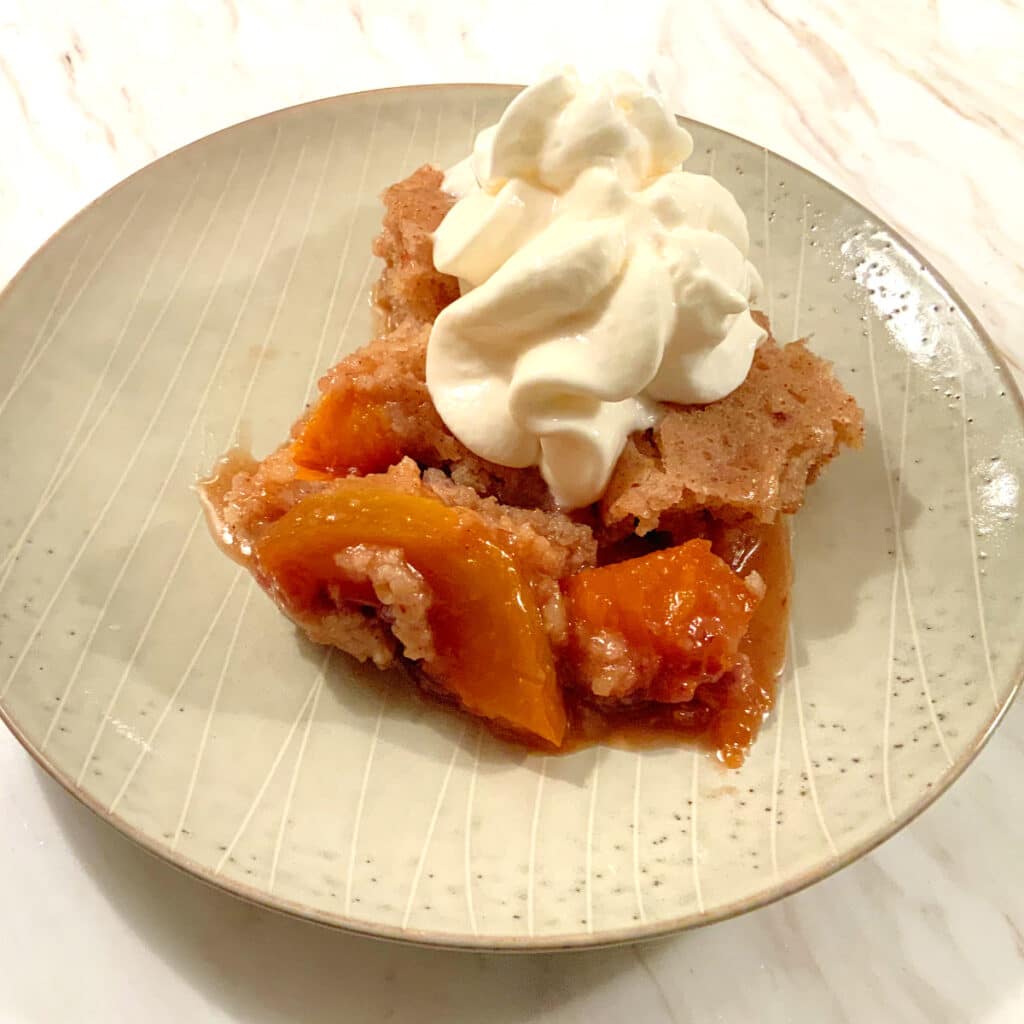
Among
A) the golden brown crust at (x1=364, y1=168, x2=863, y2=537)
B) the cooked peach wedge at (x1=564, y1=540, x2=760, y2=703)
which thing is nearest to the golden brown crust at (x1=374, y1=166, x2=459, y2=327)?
the golden brown crust at (x1=364, y1=168, x2=863, y2=537)

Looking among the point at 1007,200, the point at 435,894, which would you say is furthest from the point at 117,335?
the point at 1007,200

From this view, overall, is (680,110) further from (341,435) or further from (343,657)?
→ (343,657)

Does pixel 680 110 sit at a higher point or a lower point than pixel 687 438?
higher

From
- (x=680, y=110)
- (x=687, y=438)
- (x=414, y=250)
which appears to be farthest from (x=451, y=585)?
(x=680, y=110)

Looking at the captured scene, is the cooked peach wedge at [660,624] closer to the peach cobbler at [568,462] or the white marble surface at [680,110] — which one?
the peach cobbler at [568,462]

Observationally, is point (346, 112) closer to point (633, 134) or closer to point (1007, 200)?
point (633, 134)

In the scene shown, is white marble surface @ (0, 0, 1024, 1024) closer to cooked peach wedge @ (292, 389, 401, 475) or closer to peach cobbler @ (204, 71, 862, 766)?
peach cobbler @ (204, 71, 862, 766)
